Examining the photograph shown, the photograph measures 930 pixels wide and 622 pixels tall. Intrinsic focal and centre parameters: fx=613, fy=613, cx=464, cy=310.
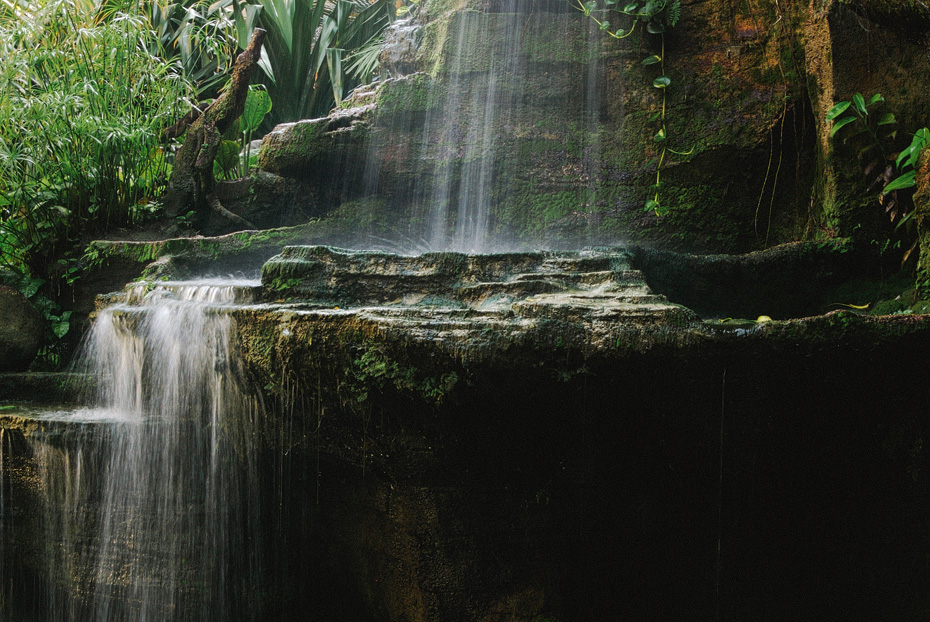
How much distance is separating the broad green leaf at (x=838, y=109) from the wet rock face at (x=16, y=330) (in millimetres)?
5552

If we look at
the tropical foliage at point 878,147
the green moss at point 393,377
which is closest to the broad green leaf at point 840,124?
the tropical foliage at point 878,147

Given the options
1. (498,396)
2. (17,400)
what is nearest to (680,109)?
(498,396)

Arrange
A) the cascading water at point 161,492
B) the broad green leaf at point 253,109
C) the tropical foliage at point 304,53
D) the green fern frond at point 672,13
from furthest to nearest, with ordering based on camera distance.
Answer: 1. the tropical foliage at point 304,53
2. the broad green leaf at point 253,109
3. the green fern frond at point 672,13
4. the cascading water at point 161,492

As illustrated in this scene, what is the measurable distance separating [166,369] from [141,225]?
2.51m

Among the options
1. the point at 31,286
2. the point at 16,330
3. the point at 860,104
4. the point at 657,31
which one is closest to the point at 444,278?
the point at 860,104

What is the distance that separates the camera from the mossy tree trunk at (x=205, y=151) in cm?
527

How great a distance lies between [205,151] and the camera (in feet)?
17.4

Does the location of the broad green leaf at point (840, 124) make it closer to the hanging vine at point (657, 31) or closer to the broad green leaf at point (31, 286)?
the hanging vine at point (657, 31)

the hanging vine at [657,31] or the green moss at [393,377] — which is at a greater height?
the hanging vine at [657,31]

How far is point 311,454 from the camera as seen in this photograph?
293 cm

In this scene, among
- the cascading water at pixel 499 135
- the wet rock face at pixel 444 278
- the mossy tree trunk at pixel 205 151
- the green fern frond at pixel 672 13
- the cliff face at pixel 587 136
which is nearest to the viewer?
the wet rock face at pixel 444 278

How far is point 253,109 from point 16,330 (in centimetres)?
333

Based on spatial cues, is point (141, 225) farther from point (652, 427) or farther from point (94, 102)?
point (652, 427)

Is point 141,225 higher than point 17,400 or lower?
higher
